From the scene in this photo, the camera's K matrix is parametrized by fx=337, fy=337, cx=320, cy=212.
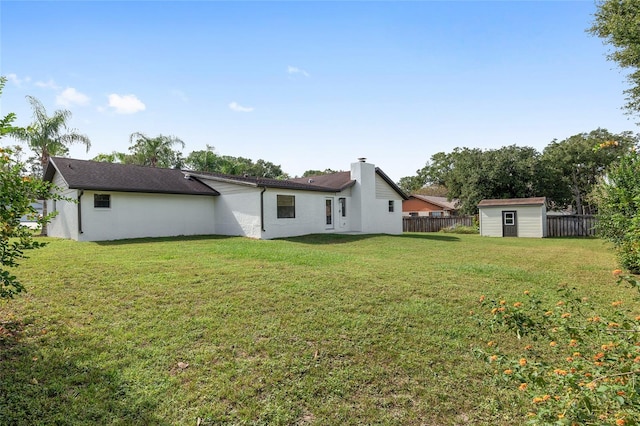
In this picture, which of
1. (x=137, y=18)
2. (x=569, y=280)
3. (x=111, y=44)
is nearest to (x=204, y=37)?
(x=137, y=18)

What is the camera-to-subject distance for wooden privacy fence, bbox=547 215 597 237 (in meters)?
23.4

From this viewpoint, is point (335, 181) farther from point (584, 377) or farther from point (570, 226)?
point (584, 377)

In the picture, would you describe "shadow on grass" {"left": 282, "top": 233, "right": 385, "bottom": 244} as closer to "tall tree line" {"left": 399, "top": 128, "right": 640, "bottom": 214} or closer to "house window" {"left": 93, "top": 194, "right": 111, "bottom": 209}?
"house window" {"left": 93, "top": 194, "right": 111, "bottom": 209}

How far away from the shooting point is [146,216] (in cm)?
1619

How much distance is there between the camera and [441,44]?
1088cm

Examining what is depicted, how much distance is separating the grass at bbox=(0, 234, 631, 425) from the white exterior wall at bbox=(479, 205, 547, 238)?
17026 mm

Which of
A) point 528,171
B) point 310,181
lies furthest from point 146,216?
point 528,171

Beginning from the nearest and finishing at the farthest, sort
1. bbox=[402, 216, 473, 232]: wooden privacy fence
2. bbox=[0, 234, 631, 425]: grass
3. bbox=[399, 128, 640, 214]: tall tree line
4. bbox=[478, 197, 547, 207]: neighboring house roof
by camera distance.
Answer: bbox=[0, 234, 631, 425]: grass < bbox=[478, 197, 547, 207]: neighboring house roof < bbox=[402, 216, 473, 232]: wooden privacy fence < bbox=[399, 128, 640, 214]: tall tree line

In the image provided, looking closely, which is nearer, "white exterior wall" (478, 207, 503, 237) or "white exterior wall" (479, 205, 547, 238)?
"white exterior wall" (479, 205, 547, 238)

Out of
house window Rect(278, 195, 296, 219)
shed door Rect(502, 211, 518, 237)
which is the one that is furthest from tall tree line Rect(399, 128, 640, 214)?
house window Rect(278, 195, 296, 219)

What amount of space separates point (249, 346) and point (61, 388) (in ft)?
6.36

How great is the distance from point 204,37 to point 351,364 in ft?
34.6

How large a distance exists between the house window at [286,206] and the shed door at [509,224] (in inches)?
628

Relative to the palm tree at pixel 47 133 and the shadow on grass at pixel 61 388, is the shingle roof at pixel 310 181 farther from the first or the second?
the shadow on grass at pixel 61 388
